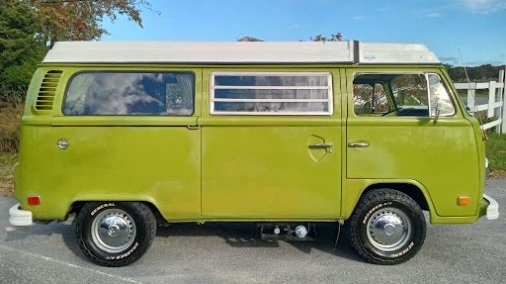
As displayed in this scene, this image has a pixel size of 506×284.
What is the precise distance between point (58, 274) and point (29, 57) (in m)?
21.6

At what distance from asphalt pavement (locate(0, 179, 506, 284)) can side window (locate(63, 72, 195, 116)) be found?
5.25 ft

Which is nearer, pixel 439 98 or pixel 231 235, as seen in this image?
pixel 439 98

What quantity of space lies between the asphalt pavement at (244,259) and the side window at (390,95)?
1588 millimetres

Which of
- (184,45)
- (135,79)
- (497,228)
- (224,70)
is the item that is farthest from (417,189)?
(135,79)

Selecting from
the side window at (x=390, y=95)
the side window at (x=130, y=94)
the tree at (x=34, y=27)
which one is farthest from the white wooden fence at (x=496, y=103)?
the tree at (x=34, y=27)

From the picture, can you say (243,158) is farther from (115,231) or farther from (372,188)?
(115,231)

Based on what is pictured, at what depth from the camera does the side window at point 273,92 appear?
4523 millimetres

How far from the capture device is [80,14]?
1903 centimetres

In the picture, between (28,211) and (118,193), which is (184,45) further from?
(28,211)

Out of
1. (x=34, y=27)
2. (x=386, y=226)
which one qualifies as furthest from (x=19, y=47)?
(x=386, y=226)

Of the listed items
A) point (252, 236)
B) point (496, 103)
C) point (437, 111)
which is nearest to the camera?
point (437, 111)

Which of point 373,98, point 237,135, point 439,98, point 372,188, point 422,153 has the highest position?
point 373,98

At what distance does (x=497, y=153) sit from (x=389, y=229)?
685 centimetres

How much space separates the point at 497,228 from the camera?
5805 millimetres
